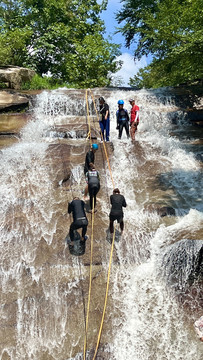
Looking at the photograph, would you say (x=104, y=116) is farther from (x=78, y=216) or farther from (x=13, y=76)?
(x=13, y=76)

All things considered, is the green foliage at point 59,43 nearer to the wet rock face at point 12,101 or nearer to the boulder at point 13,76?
the boulder at point 13,76

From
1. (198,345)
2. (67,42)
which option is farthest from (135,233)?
(67,42)

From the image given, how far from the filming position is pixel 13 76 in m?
20.6

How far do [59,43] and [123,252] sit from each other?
25.1 metres

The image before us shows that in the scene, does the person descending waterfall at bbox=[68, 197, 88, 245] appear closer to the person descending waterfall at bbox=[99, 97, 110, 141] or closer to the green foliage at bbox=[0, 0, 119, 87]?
the person descending waterfall at bbox=[99, 97, 110, 141]

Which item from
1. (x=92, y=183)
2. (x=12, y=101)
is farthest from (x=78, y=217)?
(x=12, y=101)

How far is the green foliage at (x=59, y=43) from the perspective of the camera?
2669 centimetres

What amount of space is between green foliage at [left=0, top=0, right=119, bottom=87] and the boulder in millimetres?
4343

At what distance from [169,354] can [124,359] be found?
0.91m

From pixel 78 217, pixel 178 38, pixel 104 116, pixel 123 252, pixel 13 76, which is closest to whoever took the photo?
pixel 78 217

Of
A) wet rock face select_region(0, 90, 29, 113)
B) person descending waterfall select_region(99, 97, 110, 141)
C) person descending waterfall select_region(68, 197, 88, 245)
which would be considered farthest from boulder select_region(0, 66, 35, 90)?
person descending waterfall select_region(68, 197, 88, 245)

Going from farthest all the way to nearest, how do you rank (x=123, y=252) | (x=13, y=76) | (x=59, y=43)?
(x=59, y=43) < (x=13, y=76) < (x=123, y=252)

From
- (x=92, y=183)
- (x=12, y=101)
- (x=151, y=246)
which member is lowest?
(x=151, y=246)

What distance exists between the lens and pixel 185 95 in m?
20.0
